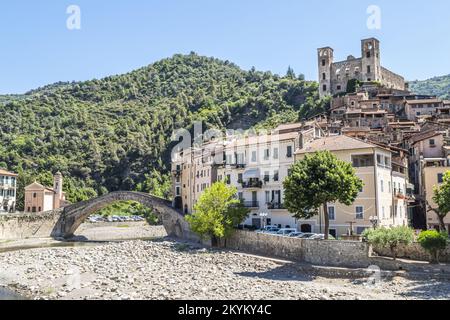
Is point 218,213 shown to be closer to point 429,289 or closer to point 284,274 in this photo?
point 284,274

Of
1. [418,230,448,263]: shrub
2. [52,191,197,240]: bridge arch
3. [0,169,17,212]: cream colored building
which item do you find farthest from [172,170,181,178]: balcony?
[418,230,448,263]: shrub

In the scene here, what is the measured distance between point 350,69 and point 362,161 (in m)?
77.9

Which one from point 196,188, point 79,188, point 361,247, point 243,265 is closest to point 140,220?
point 79,188

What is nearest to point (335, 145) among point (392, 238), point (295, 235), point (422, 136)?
point (295, 235)

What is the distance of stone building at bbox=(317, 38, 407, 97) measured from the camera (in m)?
110

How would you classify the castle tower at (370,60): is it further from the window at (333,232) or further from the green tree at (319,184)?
the green tree at (319,184)

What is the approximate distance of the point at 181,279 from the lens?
3278 cm

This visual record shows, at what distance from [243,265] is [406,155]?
27.3m

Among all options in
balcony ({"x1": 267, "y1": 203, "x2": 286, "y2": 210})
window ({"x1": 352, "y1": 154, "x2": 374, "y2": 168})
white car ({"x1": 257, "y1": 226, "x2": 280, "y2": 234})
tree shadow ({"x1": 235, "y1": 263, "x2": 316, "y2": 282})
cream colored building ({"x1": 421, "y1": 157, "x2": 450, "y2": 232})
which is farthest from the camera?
balcony ({"x1": 267, "y1": 203, "x2": 286, "y2": 210})

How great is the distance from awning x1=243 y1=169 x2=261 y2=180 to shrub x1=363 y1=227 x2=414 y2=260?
17.2 meters

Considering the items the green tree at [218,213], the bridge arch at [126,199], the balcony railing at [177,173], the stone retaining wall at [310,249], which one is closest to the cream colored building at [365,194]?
the stone retaining wall at [310,249]

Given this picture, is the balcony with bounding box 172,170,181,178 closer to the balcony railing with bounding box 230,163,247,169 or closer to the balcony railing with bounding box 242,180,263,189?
the balcony railing with bounding box 230,163,247,169

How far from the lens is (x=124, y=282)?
3278 centimetres
